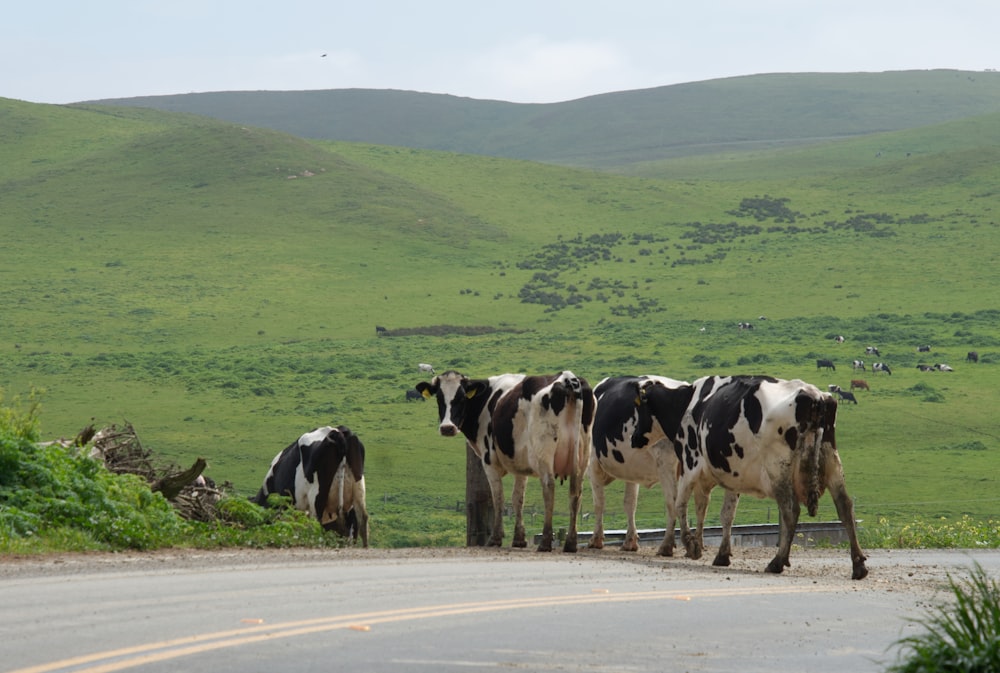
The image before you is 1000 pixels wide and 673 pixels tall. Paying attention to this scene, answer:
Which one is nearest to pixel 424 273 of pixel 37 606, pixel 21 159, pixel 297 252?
pixel 297 252

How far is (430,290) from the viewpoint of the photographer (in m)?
100

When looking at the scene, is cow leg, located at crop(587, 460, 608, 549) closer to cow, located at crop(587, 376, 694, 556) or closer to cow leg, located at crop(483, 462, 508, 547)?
cow, located at crop(587, 376, 694, 556)

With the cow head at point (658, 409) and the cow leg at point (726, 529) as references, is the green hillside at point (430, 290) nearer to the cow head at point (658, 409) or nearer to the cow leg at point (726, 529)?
the cow head at point (658, 409)

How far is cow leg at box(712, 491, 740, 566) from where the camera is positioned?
1792cm

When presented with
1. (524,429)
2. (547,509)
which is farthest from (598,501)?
(547,509)

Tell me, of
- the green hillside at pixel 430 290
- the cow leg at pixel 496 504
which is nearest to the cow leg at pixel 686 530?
the cow leg at pixel 496 504

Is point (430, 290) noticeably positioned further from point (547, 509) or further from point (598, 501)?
point (547, 509)

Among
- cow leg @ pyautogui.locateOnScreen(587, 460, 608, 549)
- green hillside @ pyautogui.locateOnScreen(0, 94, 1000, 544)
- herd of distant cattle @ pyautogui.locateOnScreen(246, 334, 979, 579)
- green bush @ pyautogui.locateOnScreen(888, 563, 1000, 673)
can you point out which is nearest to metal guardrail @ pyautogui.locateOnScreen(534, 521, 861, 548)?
cow leg @ pyautogui.locateOnScreen(587, 460, 608, 549)

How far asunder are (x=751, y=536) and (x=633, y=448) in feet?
11.9

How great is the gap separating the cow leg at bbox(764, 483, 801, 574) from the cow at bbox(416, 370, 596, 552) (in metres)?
2.94

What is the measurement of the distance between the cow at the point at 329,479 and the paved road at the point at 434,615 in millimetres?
5626

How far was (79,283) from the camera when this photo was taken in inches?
3856

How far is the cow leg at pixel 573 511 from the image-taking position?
62.4 feet

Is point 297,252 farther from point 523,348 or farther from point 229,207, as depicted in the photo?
point 523,348
